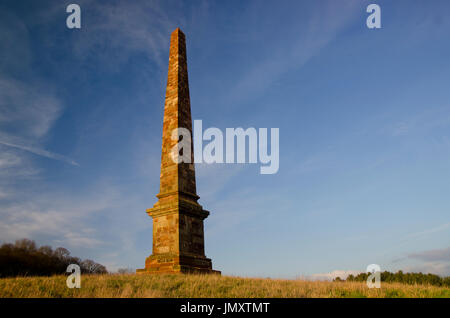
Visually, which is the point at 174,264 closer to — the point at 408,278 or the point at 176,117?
the point at 176,117

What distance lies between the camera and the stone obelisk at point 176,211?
12.6 meters

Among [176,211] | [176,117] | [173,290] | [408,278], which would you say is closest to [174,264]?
[176,211]

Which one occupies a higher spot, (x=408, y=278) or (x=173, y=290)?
(x=173, y=290)

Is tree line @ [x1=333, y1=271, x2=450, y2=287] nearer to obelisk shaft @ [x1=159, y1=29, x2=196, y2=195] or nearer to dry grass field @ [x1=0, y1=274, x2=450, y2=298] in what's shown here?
dry grass field @ [x1=0, y1=274, x2=450, y2=298]

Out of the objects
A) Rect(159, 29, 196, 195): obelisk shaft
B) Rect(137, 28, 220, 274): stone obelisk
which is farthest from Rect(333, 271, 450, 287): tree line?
Rect(159, 29, 196, 195): obelisk shaft

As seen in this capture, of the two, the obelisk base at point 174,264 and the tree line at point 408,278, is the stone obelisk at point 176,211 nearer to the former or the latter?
the obelisk base at point 174,264

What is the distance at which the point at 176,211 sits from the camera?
13.1m

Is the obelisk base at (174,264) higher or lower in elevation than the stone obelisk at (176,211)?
lower

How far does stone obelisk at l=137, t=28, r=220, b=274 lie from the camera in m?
12.6

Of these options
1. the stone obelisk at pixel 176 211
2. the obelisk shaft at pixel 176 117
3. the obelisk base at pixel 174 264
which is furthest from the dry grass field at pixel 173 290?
the obelisk shaft at pixel 176 117

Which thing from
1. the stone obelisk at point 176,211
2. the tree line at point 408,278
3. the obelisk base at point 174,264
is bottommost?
the tree line at point 408,278

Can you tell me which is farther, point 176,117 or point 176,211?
point 176,117
